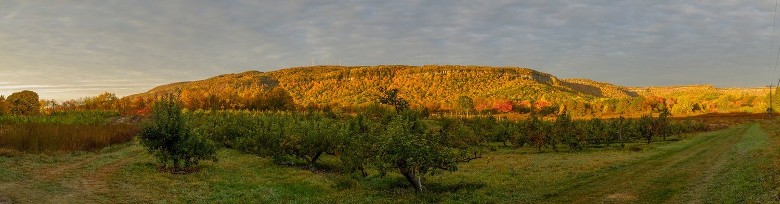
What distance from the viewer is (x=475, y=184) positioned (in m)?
24.0

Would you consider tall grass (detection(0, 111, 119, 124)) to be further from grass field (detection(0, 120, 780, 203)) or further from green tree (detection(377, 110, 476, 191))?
green tree (detection(377, 110, 476, 191))

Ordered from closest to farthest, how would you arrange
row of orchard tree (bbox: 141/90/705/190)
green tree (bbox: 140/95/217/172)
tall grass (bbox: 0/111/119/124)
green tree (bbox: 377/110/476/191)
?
green tree (bbox: 377/110/476/191)
row of orchard tree (bbox: 141/90/705/190)
green tree (bbox: 140/95/217/172)
tall grass (bbox: 0/111/119/124)

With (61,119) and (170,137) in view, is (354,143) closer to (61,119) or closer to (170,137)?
(170,137)

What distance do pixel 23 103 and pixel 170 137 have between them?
362 feet

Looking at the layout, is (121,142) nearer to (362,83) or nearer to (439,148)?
(439,148)

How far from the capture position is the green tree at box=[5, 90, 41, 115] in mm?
106188

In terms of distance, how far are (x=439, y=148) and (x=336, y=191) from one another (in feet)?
19.5

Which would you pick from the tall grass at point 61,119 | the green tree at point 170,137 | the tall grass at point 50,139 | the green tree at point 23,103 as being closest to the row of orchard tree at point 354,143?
the green tree at point 170,137

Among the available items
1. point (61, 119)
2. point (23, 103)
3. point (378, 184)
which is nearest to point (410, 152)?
point (378, 184)

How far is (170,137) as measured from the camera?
1009 inches

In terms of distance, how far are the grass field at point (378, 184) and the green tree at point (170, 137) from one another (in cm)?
119

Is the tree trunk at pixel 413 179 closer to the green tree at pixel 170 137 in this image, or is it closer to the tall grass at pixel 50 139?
the green tree at pixel 170 137

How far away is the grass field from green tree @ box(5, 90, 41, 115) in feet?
323

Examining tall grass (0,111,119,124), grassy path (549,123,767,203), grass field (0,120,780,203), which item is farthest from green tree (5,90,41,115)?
grassy path (549,123,767,203)
